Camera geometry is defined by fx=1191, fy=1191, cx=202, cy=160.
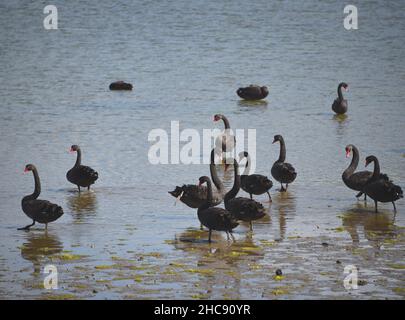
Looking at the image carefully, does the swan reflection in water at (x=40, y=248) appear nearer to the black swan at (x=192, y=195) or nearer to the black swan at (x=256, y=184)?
the black swan at (x=192, y=195)

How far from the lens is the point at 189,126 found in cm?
2780

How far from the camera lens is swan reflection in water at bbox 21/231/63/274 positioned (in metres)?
16.3

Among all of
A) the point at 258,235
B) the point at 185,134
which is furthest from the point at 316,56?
the point at 258,235

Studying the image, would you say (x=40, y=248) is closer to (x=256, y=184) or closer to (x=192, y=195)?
(x=192, y=195)

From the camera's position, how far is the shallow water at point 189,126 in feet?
51.3

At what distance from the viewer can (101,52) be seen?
41969 mm

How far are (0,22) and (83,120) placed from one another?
20944 millimetres

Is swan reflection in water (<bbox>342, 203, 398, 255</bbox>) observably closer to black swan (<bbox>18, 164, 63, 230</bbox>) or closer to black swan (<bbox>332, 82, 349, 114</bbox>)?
black swan (<bbox>18, 164, 63, 230</bbox>)

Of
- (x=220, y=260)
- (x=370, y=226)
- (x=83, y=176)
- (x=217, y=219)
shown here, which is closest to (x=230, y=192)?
(x=217, y=219)

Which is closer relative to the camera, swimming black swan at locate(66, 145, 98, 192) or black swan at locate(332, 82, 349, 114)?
swimming black swan at locate(66, 145, 98, 192)

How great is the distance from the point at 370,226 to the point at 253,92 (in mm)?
13267

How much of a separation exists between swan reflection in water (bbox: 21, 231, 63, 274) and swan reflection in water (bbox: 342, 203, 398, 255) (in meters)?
4.33

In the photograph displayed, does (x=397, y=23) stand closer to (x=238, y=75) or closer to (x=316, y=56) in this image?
(x=316, y=56)

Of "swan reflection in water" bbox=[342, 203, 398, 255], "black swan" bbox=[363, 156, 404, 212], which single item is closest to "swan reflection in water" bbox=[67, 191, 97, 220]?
"swan reflection in water" bbox=[342, 203, 398, 255]
